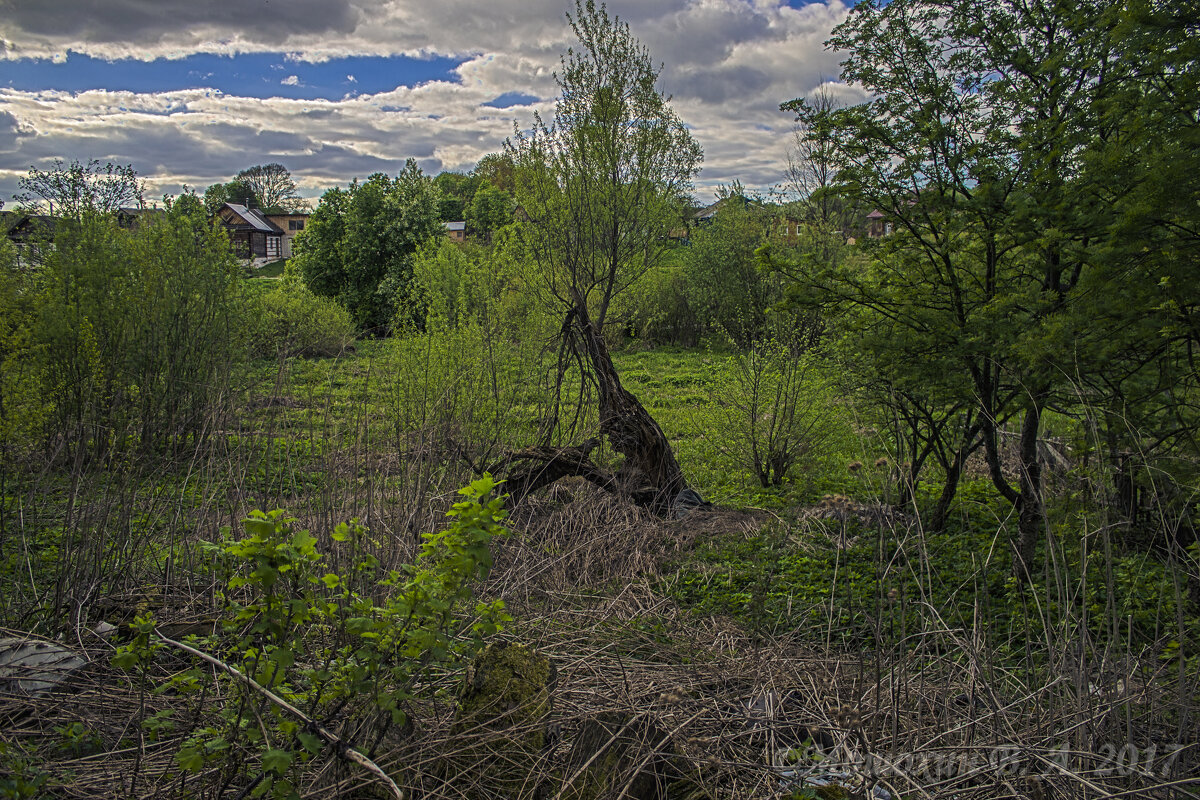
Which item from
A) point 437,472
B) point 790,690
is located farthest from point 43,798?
point 437,472

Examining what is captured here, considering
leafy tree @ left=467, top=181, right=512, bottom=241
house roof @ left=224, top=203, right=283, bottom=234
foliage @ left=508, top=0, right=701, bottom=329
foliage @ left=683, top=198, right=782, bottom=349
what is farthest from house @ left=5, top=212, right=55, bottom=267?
house roof @ left=224, top=203, right=283, bottom=234

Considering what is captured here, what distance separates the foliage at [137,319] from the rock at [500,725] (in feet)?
16.6

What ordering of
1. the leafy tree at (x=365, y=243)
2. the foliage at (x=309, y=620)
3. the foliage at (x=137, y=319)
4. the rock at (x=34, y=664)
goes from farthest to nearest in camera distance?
the leafy tree at (x=365, y=243)
the foliage at (x=137, y=319)
the rock at (x=34, y=664)
the foliage at (x=309, y=620)

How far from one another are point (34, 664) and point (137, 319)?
6019 mm

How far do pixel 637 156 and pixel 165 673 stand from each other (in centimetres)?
937

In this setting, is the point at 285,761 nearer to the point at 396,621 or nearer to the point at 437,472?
the point at 396,621

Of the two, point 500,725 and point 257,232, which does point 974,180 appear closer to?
point 500,725

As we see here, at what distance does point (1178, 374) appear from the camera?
4.21 meters

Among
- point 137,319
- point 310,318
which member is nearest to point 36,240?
point 137,319

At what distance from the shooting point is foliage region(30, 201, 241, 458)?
7.33 metres

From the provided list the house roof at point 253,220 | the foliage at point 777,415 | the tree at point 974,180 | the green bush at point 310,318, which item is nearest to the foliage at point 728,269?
the green bush at point 310,318

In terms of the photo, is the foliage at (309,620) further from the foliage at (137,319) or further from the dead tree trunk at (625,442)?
A: the foliage at (137,319)

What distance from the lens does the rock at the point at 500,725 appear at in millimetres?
2318

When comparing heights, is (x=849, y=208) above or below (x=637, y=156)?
below
